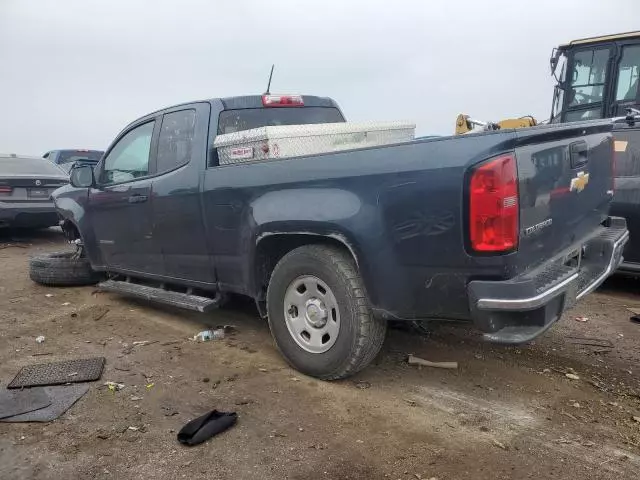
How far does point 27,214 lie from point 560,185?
8.33 meters

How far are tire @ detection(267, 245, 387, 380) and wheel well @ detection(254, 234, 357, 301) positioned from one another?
0.12 meters

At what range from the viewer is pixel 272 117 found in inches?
183

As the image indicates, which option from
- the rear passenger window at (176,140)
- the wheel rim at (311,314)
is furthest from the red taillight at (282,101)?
the wheel rim at (311,314)

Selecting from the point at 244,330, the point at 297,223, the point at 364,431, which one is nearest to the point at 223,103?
the point at 297,223

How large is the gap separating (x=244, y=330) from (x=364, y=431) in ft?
6.47

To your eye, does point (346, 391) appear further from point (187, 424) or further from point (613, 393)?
point (613, 393)

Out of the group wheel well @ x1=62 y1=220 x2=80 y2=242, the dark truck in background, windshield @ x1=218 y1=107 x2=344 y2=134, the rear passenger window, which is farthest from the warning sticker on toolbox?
wheel well @ x1=62 y1=220 x2=80 y2=242

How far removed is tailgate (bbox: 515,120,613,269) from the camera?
276cm

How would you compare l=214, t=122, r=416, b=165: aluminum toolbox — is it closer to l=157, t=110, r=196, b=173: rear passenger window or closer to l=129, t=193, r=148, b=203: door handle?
l=157, t=110, r=196, b=173: rear passenger window

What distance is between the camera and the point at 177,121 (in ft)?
14.9

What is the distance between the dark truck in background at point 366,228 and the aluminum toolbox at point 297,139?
0.14 m

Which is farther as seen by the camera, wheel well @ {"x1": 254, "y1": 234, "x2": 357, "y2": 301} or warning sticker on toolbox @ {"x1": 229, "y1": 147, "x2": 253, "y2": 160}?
warning sticker on toolbox @ {"x1": 229, "y1": 147, "x2": 253, "y2": 160}

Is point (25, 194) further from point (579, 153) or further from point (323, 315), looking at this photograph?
point (579, 153)

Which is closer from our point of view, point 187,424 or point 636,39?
point 187,424
